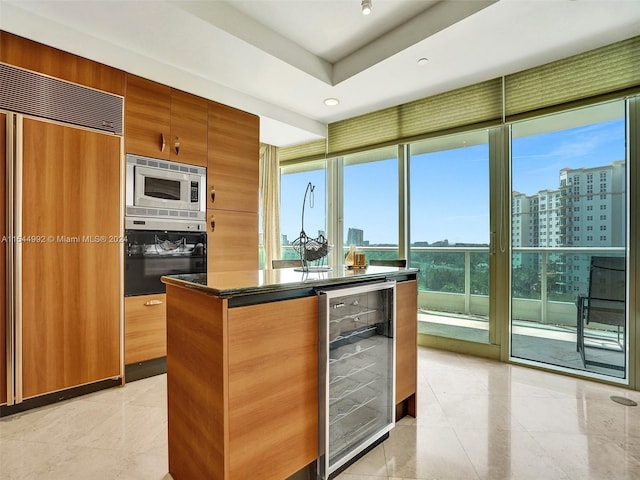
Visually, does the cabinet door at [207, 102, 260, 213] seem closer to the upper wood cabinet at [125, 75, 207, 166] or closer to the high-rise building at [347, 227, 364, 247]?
the upper wood cabinet at [125, 75, 207, 166]

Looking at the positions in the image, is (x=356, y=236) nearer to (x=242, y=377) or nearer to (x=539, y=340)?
(x=539, y=340)

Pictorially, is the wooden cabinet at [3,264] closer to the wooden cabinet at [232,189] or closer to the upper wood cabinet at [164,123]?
the upper wood cabinet at [164,123]

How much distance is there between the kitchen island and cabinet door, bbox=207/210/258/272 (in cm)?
176

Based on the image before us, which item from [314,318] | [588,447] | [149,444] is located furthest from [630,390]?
[149,444]

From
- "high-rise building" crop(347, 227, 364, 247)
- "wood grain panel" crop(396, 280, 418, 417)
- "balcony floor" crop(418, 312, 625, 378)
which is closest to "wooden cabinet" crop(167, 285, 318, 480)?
"wood grain panel" crop(396, 280, 418, 417)

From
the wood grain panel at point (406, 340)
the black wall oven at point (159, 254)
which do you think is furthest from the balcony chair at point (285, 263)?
the wood grain panel at point (406, 340)

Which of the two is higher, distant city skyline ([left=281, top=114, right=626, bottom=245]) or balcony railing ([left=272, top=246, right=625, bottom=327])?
distant city skyline ([left=281, top=114, right=626, bottom=245])

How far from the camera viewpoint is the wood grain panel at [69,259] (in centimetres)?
220

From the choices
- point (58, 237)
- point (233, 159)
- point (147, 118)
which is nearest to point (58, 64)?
point (147, 118)

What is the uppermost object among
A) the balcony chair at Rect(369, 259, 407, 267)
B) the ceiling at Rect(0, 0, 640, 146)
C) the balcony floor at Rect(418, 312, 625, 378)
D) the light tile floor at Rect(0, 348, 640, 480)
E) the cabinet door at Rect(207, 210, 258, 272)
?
the ceiling at Rect(0, 0, 640, 146)

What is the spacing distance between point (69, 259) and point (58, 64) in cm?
137

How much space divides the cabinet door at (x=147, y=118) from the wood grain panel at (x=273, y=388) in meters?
2.17

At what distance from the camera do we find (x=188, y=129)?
303cm

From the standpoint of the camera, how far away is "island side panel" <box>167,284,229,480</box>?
3.94ft
